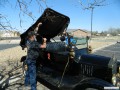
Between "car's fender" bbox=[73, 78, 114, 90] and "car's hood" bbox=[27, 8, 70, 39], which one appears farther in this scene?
"car's hood" bbox=[27, 8, 70, 39]

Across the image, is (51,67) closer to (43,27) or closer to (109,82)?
(43,27)

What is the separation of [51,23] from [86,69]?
78.1 inches

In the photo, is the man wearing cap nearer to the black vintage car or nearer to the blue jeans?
the blue jeans

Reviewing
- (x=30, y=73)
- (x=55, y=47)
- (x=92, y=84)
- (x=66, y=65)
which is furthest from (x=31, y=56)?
(x=92, y=84)

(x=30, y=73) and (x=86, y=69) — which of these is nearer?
(x=86, y=69)

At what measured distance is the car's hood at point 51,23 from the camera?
5977 millimetres

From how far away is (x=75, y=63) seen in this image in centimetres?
595

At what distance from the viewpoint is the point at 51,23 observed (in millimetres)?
6719

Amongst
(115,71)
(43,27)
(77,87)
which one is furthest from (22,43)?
(115,71)

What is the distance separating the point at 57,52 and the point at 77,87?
Answer: 1.67 metres

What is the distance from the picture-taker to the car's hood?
19.6 ft

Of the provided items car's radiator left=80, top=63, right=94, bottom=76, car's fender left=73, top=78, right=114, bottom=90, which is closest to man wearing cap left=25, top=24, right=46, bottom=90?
car's radiator left=80, top=63, right=94, bottom=76

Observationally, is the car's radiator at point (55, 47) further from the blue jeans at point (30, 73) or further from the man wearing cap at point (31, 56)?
the blue jeans at point (30, 73)

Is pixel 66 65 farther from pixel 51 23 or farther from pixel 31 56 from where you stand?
pixel 51 23
